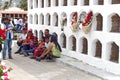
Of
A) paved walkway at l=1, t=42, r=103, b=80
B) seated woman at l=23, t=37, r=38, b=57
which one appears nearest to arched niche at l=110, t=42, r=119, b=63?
paved walkway at l=1, t=42, r=103, b=80

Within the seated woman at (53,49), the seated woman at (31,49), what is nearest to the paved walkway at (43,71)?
the seated woman at (53,49)

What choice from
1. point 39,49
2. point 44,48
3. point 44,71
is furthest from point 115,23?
point 39,49

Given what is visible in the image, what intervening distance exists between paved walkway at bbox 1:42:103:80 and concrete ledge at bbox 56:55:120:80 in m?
0.09

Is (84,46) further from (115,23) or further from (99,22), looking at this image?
(115,23)

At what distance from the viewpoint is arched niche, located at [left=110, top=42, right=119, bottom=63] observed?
7.68 m

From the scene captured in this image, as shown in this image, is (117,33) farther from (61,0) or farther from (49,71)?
(61,0)

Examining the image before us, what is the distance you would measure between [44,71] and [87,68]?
0.97 m

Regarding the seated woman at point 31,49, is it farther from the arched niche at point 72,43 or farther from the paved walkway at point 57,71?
the arched niche at point 72,43

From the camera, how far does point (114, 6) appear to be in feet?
24.5

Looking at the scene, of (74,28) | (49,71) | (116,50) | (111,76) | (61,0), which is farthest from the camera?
(61,0)

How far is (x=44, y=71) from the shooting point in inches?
326

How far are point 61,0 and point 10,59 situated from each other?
2.18 meters

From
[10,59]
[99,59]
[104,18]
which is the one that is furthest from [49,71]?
[10,59]

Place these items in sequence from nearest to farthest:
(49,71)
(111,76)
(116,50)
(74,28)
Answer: (111,76) < (116,50) < (49,71) < (74,28)
